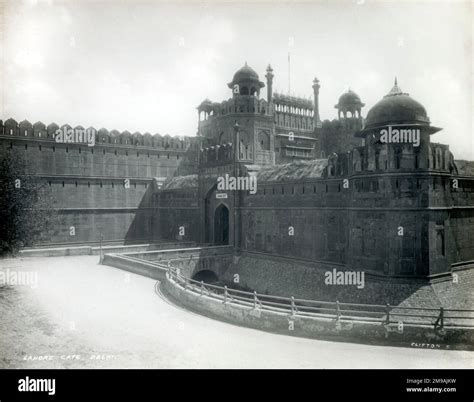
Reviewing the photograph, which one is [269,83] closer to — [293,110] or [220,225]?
[293,110]

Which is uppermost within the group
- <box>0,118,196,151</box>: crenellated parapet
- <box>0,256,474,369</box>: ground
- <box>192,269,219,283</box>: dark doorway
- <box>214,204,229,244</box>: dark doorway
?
<box>0,118,196,151</box>: crenellated parapet

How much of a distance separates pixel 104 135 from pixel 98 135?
1.81 feet

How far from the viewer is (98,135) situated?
38031 mm

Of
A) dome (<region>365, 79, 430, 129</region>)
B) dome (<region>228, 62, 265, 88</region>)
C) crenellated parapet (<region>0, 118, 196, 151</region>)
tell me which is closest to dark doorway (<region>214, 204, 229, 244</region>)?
crenellated parapet (<region>0, 118, 196, 151</region>)

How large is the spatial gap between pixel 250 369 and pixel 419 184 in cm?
1205

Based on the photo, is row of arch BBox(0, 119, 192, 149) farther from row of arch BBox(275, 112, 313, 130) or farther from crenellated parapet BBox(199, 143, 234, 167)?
row of arch BBox(275, 112, 313, 130)

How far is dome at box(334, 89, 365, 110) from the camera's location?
43.2m

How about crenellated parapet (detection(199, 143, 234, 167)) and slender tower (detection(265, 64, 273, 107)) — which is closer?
crenellated parapet (detection(199, 143, 234, 167))

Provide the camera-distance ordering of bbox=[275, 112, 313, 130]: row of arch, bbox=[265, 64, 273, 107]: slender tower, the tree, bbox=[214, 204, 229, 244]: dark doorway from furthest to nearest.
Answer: bbox=[275, 112, 313, 130]: row of arch, bbox=[265, 64, 273, 107]: slender tower, bbox=[214, 204, 229, 244]: dark doorway, the tree

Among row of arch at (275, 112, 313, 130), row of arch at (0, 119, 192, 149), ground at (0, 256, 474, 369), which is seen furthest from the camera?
row of arch at (275, 112, 313, 130)

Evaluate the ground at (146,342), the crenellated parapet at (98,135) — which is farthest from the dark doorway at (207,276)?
the crenellated parapet at (98,135)

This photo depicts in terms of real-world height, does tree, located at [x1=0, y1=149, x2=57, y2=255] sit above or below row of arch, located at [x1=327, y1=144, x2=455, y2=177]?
below

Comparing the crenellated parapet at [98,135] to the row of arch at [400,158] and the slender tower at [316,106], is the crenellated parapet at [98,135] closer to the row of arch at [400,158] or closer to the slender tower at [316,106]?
the slender tower at [316,106]
